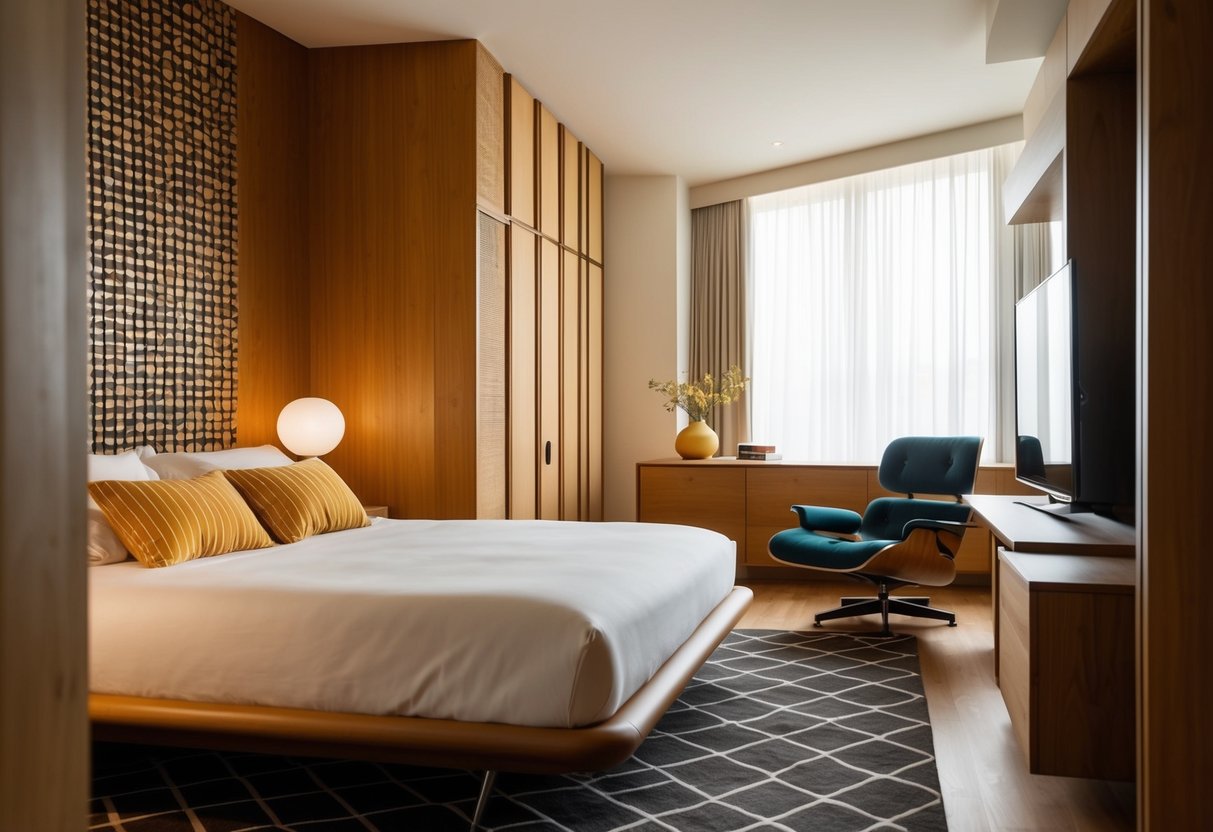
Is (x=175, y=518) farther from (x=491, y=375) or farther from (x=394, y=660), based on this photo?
(x=491, y=375)

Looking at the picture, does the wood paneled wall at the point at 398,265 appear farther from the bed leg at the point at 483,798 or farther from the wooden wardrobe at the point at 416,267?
the bed leg at the point at 483,798

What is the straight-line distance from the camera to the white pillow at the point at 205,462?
11.6 ft

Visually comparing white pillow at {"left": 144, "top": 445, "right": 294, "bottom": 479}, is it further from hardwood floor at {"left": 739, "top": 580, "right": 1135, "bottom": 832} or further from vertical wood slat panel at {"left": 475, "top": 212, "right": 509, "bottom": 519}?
hardwood floor at {"left": 739, "top": 580, "right": 1135, "bottom": 832}

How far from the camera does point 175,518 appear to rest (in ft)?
9.71

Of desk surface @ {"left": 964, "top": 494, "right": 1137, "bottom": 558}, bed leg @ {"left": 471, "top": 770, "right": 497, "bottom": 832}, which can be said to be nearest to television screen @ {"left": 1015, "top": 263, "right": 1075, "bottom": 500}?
desk surface @ {"left": 964, "top": 494, "right": 1137, "bottom": 558}

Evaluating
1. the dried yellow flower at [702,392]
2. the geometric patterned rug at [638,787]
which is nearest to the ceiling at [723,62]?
the dried yellow flower at [702,392]

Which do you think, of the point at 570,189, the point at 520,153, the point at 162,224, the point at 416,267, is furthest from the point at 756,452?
the point at 162,224

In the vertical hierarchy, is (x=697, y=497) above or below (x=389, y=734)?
above

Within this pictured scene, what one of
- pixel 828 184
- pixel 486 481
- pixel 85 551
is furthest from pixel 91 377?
pixel 828 184

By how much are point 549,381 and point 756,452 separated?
1430mm

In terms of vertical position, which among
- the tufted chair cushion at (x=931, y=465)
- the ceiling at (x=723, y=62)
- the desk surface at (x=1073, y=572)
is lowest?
the desk surface at (x=1073, y=572)

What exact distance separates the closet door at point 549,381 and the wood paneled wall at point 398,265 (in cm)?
96

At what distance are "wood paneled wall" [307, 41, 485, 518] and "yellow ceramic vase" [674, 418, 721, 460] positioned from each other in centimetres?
197

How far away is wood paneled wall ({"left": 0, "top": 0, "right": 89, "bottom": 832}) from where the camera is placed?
0.69m
